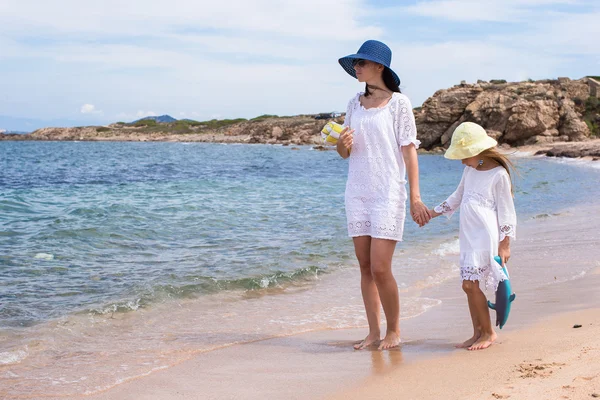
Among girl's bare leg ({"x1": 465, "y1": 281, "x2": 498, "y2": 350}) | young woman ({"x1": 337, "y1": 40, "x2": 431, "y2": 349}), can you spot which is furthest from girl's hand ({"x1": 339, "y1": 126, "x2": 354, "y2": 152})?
girl's bare leg ({"x1": 465, "y1": 281, "x2": 498, "y2": 350})

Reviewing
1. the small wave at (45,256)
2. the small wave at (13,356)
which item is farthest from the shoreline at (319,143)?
the small wave at (13,356)

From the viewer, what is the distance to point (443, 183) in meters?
22.7

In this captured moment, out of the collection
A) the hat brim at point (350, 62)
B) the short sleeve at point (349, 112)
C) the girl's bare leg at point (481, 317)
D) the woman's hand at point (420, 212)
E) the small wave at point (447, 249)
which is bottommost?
the small wave at point (447, 249)

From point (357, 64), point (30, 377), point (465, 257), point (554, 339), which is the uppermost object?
point (357, 64)

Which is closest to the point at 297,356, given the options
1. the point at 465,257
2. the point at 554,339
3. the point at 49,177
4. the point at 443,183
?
the point at 465,257

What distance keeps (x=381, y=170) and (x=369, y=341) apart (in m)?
1.22

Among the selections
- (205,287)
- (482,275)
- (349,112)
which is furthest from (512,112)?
(482,275)

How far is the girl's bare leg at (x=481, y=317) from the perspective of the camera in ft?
13.1

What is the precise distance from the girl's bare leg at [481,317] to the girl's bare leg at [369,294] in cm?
67

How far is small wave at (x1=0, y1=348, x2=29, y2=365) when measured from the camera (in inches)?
170

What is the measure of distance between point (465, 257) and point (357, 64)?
151 cm

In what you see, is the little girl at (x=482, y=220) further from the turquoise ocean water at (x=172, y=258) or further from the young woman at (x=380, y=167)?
the turquoise ocean water at (x=172, y=258)

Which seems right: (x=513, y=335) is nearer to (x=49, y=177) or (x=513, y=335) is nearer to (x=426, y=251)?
(x=426, y=251)

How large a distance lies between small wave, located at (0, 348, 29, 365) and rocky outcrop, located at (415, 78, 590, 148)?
4412 cm
